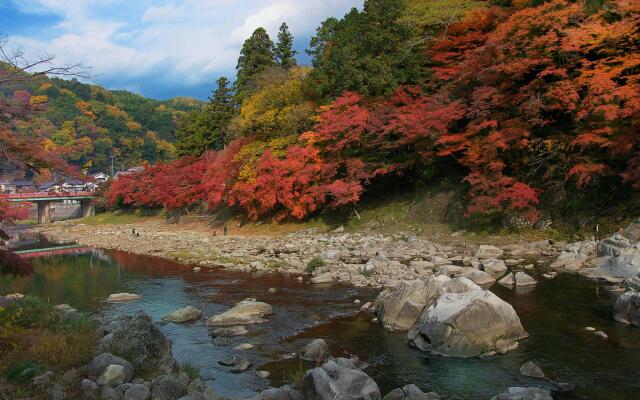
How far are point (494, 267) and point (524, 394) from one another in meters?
8.91

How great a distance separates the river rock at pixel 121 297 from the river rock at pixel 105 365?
8266mm

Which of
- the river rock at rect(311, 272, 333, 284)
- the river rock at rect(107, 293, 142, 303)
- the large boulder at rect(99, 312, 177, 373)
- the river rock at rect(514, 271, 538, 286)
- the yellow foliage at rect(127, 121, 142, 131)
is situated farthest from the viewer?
the yellow foliage at rect(127, 121, 142, 131)

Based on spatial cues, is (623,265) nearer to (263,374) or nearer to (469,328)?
(469,328)

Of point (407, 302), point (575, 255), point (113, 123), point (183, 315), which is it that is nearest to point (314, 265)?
point (183, 315)

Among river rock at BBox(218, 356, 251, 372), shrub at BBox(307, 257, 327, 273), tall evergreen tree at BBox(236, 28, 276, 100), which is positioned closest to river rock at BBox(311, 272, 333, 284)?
shrub at BBox(307, 257, 327, 273)

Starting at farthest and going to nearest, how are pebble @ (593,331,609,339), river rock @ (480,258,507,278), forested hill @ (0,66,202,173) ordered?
forested hill @ (0,66,202,173), river rock @ (480,258,507,278), pebble @ (593,331,609,339)

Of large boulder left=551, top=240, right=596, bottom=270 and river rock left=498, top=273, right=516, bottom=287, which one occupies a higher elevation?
large boulder left=551, top=240, right=596, bottom=270

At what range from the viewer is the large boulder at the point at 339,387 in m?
6.39

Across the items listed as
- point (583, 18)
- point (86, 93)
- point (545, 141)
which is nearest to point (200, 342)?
point (545, 141)

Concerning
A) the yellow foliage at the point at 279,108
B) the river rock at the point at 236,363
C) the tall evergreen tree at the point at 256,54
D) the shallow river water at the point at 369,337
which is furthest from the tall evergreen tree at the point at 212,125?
the river rock at the point at 236,363

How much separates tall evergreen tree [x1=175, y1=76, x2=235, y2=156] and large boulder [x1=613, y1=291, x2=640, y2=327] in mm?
35867

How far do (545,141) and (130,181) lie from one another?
3831 cm

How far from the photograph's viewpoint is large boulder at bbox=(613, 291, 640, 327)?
31.6ft

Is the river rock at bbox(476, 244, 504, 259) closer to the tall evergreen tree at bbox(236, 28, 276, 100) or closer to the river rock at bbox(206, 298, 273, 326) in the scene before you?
the river rock at bbox(206, 298, 273, 326)
